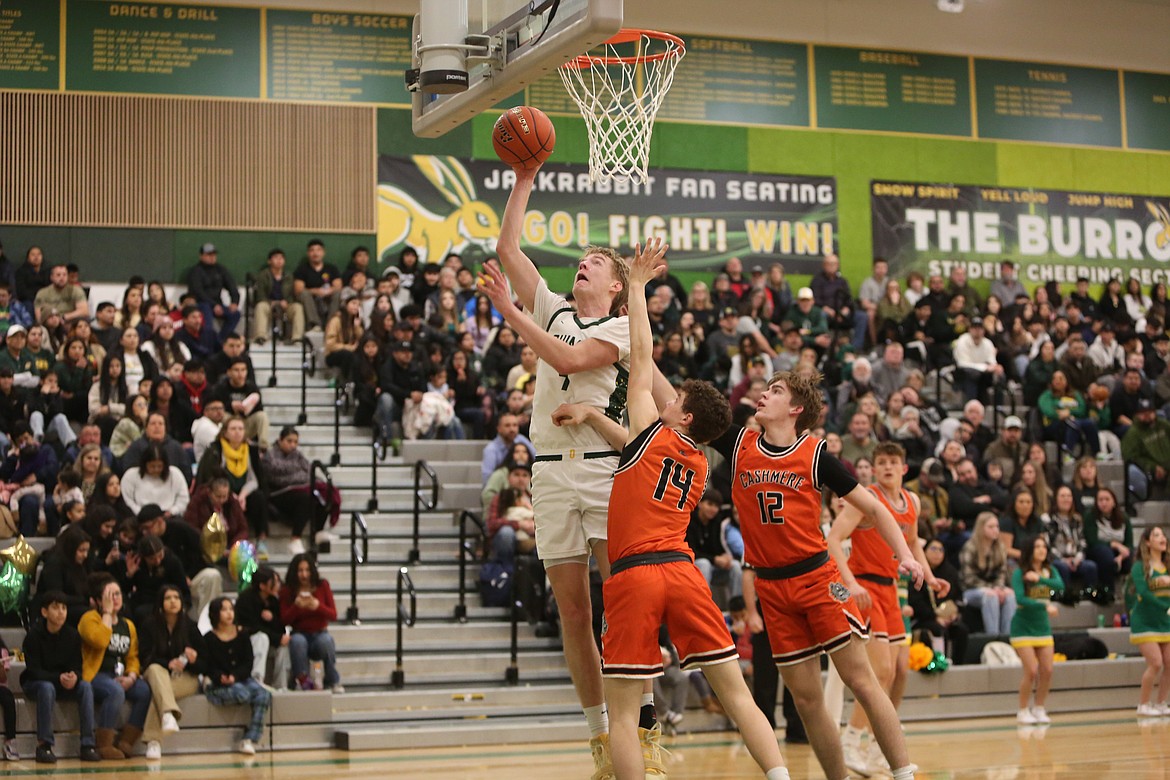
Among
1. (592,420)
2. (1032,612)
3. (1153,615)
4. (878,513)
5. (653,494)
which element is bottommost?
(1153,615)

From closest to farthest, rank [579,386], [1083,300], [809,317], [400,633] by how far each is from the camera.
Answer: [579,386], [400,633], [809,317], [1083,300]

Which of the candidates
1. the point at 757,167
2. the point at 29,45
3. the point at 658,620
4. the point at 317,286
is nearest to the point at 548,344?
the point at 658,620

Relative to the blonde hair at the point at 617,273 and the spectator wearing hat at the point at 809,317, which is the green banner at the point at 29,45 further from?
the blonde hair at the point at 617,273

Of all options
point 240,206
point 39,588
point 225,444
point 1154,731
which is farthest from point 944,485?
point 240,206

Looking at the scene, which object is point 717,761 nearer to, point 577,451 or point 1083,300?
point 577,451

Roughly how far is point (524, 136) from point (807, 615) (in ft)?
8.48

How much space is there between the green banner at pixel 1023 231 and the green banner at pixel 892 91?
108 cm

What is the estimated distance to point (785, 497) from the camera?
6527 millimetres

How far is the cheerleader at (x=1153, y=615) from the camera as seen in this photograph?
12.6 meters

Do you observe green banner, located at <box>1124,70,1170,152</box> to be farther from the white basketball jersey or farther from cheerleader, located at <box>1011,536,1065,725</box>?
the white basketball jersey

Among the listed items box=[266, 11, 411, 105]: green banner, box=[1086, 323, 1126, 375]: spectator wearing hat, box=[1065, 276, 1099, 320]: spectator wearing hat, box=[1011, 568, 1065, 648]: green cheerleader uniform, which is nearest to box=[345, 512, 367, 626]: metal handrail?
box=[1011, 568, 1065, 648]: green cheerleader uniform

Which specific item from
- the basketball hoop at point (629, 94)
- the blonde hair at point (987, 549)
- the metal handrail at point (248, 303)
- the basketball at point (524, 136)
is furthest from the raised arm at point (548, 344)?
the metal handrail at point (248, 303)

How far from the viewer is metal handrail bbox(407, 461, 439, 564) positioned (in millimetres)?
13380

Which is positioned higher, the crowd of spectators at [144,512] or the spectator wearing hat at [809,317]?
the spectator wearing hat at [809,317]
